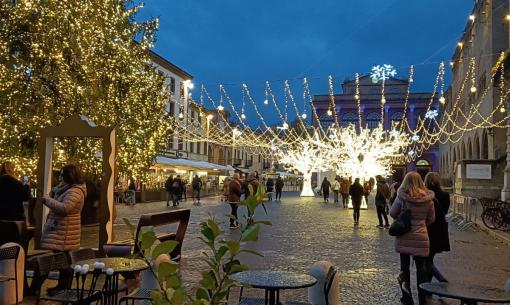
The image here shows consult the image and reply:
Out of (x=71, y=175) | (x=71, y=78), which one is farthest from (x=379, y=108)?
(x=71, y=175)

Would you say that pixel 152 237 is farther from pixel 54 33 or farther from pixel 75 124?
pixel 54 33

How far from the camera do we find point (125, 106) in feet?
53.9

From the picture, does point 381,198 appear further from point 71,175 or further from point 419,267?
point 71,175

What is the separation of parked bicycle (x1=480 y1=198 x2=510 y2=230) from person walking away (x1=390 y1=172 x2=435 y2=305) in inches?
390

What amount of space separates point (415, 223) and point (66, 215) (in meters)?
4.46

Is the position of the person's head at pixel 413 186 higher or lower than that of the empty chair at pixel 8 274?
higher

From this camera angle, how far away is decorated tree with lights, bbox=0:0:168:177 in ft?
49.2

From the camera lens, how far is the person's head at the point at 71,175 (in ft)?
22.9

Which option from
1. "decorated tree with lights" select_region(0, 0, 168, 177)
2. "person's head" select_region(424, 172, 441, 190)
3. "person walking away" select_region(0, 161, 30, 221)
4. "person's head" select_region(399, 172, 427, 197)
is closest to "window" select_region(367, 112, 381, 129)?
"decorated tree with lights" select_region(0, 0, 168, 177)

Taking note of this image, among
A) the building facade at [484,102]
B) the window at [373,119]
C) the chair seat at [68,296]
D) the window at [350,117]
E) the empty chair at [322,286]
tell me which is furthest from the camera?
the window at [350,117]

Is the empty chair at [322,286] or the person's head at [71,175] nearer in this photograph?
the empty chair at [322,286]

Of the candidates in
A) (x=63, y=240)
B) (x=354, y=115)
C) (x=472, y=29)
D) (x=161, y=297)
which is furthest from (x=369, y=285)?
(x=354, y=115)

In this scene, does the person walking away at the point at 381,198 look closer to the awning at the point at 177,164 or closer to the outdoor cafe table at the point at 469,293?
the outdoor cafe table at the point at 469,293

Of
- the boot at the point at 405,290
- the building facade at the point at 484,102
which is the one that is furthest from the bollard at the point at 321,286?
the building facade at the point at 484,102
